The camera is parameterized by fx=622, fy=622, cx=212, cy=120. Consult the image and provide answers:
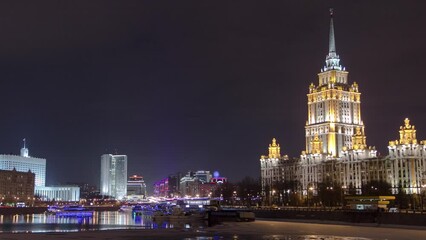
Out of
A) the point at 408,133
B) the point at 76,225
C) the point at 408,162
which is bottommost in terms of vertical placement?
the point at 76,225

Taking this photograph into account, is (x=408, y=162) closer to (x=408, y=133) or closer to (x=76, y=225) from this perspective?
(x=408, y=133)

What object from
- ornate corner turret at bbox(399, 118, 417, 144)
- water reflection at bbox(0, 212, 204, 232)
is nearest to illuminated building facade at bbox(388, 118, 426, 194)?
ornate corner turret at bbox(399, 118, 417, 144)

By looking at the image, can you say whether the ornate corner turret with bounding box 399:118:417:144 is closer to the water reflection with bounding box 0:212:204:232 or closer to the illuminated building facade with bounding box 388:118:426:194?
the illuminated building facade with bounding box 388:118:426:194

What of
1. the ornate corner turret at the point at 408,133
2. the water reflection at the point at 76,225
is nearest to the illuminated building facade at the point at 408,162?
the ornate corner turret at the point at 408,133

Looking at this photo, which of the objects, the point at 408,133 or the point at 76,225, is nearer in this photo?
the point at 76,225

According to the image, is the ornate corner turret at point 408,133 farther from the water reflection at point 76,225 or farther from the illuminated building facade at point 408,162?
the water reflection at point 76,225

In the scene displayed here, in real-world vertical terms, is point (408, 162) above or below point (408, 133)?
below

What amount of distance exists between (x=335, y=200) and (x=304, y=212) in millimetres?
41949

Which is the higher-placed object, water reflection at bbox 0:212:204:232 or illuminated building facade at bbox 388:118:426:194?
illuminated building facade at bbox 388:118:426:194

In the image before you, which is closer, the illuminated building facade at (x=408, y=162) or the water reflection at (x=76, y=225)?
the water reflection at (x=76, y=225)

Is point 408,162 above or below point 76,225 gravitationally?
above

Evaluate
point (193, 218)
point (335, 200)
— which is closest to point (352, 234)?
point (193, 218)

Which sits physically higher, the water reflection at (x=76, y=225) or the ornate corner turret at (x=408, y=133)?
the ornate corner turret at (x=408, y=133)

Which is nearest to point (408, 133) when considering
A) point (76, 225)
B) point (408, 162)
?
point (408, 162)
